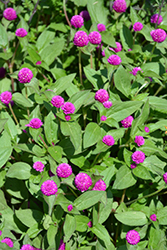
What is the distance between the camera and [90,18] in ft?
11.5

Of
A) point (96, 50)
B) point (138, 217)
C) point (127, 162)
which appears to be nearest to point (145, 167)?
point (127, 162)

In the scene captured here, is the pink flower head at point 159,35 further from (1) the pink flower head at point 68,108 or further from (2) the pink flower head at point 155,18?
(1) the pink flower head at point 68,108

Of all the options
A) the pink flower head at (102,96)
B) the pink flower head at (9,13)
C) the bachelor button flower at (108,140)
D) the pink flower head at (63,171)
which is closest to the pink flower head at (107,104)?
the pink flower head at (102,96)

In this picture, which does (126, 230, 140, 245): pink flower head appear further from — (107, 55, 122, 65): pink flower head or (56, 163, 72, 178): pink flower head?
(107, 55, 122, 65): pink flower head

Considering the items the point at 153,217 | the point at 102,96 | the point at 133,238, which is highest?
the point at 102,96

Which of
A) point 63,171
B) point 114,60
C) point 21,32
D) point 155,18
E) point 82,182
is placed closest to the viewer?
point 82,182

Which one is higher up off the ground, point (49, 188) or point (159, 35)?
point (159, 35)

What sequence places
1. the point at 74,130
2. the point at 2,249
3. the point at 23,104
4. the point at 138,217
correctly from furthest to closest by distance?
the point at 23,104 < the point at 138,217 < the point at 74,130 < the point at 2,249

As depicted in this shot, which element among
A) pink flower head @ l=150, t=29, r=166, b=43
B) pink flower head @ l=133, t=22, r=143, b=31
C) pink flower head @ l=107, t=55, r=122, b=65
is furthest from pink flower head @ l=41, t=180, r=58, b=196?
pink flower head @ l=133, t=22, r=143, b=31

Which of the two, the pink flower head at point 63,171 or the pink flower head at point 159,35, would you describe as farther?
the pink flower head at point 159,35

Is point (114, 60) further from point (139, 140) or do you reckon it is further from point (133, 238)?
point (133, 238)

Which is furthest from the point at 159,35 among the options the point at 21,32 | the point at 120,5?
the point at 21,32

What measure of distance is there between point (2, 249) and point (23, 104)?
4.19 ft

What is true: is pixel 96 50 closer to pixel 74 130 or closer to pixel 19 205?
pixel 74 130
